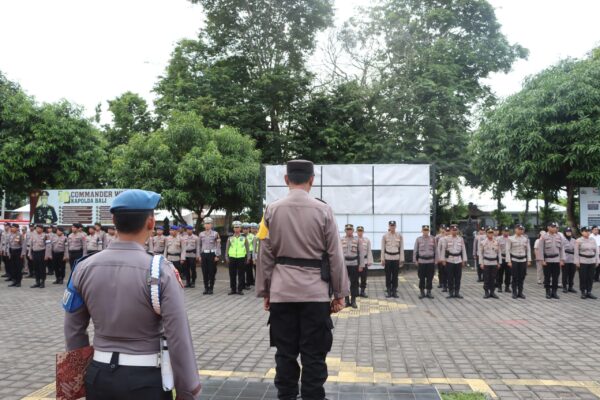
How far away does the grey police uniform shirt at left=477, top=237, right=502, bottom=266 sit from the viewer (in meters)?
11.9

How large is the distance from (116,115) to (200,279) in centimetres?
1309

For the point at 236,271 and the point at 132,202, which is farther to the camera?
the point at 236,271

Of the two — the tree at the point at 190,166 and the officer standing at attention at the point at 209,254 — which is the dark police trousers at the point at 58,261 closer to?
the tree at the point at 190,166

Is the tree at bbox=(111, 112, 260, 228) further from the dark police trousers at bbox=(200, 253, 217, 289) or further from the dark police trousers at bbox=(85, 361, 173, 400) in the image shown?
the dark police trousers at bbox=(85, 361, 173, 400)

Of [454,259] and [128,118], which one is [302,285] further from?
[128,118]

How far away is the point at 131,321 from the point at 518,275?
11.3 meters

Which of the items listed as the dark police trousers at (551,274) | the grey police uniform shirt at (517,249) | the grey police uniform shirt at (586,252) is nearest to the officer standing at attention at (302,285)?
the grey police uniform shirt at (517,249)

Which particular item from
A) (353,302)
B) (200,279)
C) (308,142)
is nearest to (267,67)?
(308,142)

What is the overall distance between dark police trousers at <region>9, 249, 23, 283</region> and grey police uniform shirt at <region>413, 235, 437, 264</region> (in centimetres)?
1093

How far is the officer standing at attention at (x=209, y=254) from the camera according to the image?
13.1m

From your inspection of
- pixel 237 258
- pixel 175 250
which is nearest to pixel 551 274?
pixel 237 258

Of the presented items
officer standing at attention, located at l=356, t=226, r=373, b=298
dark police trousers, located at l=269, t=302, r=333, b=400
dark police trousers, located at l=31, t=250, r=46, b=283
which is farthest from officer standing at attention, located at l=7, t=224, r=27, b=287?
dark police trousers, located at l=269, t=302, r=333, b=400

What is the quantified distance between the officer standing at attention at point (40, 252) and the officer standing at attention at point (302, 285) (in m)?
12.3

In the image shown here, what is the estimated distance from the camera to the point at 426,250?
1237 cm
